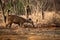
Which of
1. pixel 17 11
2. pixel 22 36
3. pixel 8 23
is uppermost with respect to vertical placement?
pixel 17 11

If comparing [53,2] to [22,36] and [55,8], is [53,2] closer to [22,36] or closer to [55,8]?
[55,8]

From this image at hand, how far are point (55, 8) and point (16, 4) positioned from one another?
0.71 metres

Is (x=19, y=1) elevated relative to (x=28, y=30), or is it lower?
elevated

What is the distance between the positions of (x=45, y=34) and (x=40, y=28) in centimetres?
15

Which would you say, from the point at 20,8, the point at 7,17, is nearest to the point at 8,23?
the point at 7,17

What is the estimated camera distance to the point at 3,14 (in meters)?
3.48

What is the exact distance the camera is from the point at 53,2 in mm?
3428

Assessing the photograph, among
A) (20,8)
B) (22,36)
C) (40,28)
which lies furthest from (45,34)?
(20,8)

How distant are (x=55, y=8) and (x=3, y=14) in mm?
956

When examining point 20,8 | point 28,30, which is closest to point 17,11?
point 20,8

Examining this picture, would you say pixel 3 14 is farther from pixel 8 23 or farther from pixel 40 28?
pixel 40 28

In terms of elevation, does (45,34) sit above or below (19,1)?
below

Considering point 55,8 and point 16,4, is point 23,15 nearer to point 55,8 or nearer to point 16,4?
point 16,4

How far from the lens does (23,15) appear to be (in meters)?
3.45
